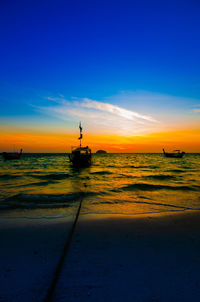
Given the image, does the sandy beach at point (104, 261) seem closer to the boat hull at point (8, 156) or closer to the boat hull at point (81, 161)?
the boat hull at point (81, 161)

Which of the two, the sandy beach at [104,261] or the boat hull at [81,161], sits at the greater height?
the boat hull at [81,161]

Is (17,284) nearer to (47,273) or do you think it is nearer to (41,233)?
(47,273)

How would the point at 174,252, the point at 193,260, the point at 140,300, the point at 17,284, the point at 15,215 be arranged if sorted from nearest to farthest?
the point at 140,300 < the point at 17,284 < the point at 193,260 < the point at 174,252 < the point at 15,215

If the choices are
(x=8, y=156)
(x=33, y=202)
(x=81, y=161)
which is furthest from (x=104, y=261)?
(x=8, y=156)

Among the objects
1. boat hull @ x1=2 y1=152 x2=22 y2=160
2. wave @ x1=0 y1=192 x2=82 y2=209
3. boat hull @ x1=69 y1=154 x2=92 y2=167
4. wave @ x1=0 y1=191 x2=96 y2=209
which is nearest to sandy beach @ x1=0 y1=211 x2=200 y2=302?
wave @ x1=0 y1=191 x2=96 y2=209

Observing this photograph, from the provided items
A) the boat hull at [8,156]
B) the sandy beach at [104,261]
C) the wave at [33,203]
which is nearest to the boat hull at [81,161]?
the wave at [33,203]

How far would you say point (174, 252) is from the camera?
351 cm

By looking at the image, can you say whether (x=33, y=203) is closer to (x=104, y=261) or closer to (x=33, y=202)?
(x=33, y=202)

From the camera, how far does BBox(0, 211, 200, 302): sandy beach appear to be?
2.38 m

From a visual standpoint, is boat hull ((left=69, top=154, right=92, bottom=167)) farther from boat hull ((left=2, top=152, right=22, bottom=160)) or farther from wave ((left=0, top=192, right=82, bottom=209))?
boat hull ((left=2, top=152, right=22, bottom=160))

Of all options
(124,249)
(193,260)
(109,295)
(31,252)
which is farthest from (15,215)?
(193,260)

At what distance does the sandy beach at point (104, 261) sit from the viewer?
238cm

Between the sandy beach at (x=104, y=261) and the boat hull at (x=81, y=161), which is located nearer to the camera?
the sandy beach at (x=104, y=261)

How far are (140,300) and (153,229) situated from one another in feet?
9.72
